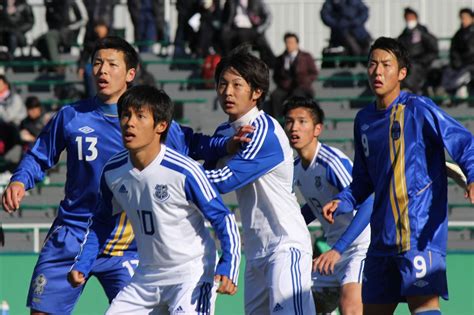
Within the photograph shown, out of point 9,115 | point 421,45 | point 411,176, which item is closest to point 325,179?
point 411,176

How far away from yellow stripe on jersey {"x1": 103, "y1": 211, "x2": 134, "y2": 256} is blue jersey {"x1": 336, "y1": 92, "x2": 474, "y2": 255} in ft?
4.41

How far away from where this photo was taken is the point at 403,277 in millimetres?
7359

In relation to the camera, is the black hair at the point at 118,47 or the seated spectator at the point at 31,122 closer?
the black hair at the point at 118,47

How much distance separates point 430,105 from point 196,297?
74.5 inches

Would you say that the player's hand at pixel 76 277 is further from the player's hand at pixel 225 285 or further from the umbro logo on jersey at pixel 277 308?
the umbro logo on jersey at pixel 277 308

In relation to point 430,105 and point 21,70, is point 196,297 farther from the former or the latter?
point 21,70

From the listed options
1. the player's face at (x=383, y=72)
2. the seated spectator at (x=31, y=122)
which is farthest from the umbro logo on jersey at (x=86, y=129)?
the seated spectator at (x=31, y=122)

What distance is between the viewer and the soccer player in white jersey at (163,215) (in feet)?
21.5

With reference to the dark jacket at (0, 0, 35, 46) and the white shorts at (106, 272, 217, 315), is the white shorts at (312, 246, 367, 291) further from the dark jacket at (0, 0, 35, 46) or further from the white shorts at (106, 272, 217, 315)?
the dark jacket at (0, 0, 35, 46)

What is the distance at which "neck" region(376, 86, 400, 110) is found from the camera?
24.8ft

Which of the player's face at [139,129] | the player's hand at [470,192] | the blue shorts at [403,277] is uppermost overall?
the player's face at [139,129]

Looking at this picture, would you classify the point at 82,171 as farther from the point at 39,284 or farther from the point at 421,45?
the point at 421,45

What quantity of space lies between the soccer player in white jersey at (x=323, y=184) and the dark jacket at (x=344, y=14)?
9.24 meters

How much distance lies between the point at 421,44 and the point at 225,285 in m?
11.7
